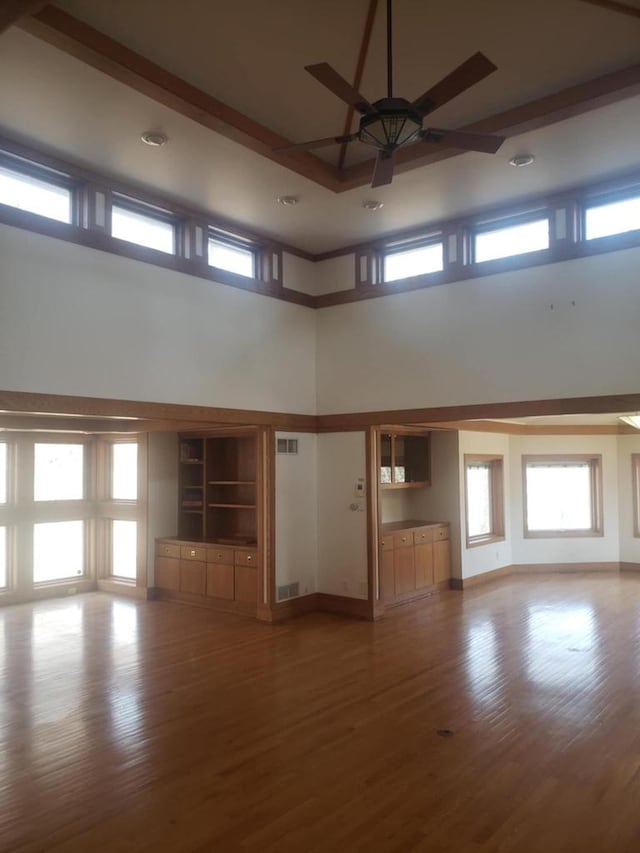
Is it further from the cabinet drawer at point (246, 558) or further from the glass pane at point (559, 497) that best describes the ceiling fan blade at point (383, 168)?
the glass pane at point (559, 497)

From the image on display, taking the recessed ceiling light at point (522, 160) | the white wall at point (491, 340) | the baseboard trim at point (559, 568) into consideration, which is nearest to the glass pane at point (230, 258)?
the white wall at point (491, 340)

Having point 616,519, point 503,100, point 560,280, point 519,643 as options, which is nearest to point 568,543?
point 616,519

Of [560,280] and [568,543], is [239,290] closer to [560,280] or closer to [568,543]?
[560,280]

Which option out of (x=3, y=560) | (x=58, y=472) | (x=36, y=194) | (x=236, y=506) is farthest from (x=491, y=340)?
(x=3, y=560)

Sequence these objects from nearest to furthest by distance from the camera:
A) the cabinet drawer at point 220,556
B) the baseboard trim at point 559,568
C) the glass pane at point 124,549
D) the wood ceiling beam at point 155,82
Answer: the wood ceiling beam at point 155,82 → the cabinet drawer at point 220,556 → the glass pane at point 124,549 → the baseboard trim at point 559,568

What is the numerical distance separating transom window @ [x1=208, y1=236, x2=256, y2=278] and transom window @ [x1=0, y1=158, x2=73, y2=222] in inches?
65.1

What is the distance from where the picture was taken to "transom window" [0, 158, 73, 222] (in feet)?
17.4

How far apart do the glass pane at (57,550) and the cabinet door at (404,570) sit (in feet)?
15.1

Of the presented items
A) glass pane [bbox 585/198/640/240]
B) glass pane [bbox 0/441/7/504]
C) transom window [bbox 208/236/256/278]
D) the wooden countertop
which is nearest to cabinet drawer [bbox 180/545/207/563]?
the wooden countertop

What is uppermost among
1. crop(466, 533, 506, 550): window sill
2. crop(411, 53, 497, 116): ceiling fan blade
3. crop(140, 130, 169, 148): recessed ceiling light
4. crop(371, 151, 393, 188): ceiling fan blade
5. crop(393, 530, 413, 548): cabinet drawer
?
crop(140, 130, 169, 148): recessed ceiling light

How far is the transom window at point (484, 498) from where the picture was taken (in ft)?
31.4

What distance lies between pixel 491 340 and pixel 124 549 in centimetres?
589

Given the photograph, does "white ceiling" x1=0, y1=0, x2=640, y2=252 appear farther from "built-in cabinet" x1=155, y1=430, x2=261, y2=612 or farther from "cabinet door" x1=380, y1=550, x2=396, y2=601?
"cabinet door" x1=380, y1=550, x2=396, y2=601

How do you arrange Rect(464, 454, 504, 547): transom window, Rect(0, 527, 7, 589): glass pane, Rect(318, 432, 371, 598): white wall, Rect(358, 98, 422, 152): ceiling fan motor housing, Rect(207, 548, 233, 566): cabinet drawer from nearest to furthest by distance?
1. Rect(358, 98, 422, 152): ceiling fan motor housing
2. Rect(318, 432, 371, 598): white wall
3. Rect(207, 548, 233, 566): cabinet drawer
4. Rect(0, 527, 7, 589): glass pane
5. Rect(464, 454, 504, 547): transom window
